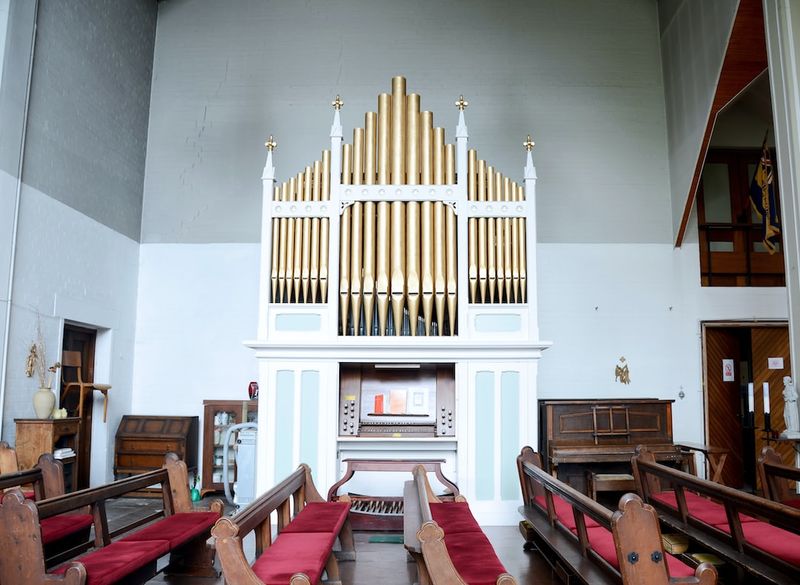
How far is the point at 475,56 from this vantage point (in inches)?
353

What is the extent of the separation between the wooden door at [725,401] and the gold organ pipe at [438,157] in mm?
4359

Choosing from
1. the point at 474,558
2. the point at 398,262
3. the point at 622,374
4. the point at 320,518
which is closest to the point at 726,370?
the point at 622,374

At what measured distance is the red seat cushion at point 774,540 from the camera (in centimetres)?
330

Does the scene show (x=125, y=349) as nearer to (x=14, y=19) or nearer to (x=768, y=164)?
(x=14, y=19)

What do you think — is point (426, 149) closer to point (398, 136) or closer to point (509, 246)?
point (398, 136)

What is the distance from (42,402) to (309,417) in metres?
2.58

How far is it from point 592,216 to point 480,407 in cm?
377

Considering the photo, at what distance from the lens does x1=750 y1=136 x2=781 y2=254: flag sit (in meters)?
7.82

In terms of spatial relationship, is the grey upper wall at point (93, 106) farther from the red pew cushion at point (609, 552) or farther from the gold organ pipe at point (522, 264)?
the red pew cushion at point (609, 552)

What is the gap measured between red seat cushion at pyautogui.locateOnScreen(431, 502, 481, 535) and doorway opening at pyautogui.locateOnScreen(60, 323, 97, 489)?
4.66 metres

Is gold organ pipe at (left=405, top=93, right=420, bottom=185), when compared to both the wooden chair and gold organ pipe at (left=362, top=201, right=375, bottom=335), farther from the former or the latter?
the wooden chair

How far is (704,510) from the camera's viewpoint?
4.43m

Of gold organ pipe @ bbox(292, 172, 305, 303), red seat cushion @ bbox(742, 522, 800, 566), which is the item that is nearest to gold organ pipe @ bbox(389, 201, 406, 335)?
gold organ pipe @ bbox(292, 172, 305, 303)

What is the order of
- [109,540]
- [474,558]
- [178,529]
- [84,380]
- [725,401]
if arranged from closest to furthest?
[474,558] → [109,540] → [178,529] → [84,380] → [725,401]
